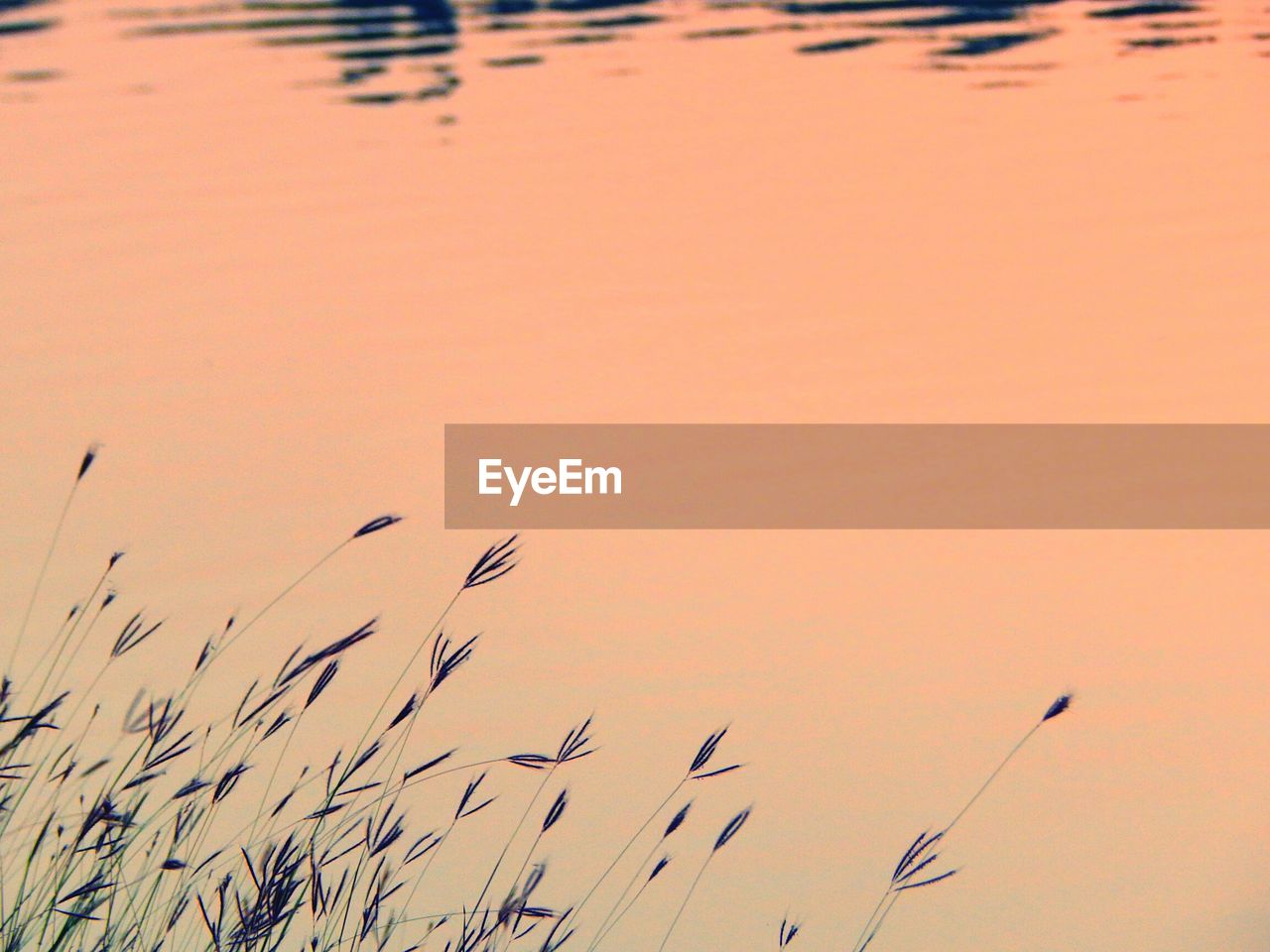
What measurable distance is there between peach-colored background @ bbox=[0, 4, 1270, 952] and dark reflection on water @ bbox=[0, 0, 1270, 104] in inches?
24.7

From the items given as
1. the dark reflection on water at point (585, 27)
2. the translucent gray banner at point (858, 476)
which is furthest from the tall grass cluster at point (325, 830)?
the dark reflection on water at point (585, 27)

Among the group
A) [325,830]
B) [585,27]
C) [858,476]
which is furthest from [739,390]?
[585,27]

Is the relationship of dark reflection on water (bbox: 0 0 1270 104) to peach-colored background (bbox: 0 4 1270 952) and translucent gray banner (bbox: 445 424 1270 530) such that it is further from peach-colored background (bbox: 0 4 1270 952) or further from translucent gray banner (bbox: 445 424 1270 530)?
translucent gray banner (bbox: 445 424 1270 530)

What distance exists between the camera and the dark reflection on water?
884 centimetres

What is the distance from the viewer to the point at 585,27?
34.1ft

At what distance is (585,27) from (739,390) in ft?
21.4

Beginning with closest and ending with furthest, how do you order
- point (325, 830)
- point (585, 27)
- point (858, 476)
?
point (325, 830), point (858, 476), point (585, 27)

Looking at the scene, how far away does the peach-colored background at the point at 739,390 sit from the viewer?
297cm

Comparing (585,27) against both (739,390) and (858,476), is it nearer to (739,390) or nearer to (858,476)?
(739,390)

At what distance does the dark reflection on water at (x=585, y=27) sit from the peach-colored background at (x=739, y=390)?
628mm

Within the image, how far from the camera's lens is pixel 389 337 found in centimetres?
509

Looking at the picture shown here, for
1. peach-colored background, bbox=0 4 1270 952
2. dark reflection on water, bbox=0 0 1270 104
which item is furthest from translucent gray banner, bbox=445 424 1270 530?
dark reflection on water, bbox=0 0 1270 104

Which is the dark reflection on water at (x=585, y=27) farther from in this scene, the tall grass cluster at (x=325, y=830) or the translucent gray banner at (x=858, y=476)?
the tall grass cluster at (x=325, y=830)

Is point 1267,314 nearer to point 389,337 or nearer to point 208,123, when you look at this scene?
point 389,337
